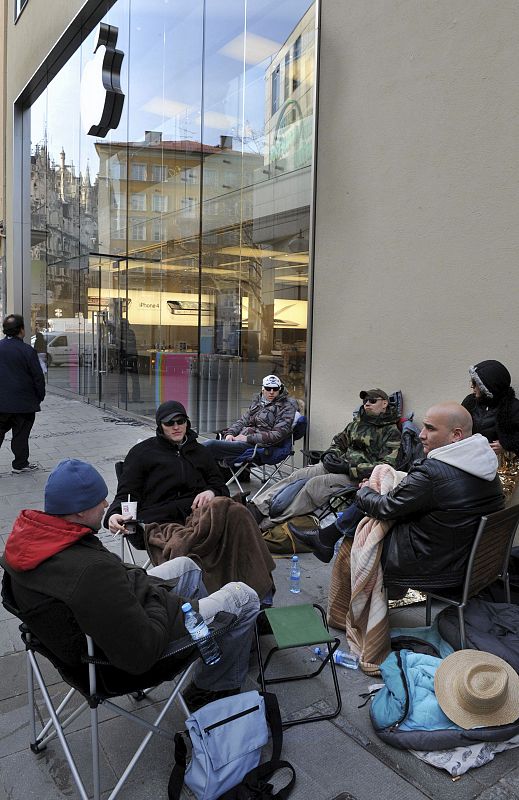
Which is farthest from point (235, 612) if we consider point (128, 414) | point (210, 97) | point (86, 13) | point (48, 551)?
point (86, 13)

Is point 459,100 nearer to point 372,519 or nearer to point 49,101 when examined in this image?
point 372,519

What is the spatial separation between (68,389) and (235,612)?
566 inches

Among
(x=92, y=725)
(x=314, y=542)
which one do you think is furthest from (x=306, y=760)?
(x=314, y=542)

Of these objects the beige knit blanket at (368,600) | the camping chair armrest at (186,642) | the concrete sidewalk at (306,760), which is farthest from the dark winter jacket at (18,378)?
the camping chair armrest at (186,642)

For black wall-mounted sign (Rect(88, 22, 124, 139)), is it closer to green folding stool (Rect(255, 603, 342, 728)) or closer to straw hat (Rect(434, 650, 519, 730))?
green folding stool (Rect(255, 603, 342, 728))

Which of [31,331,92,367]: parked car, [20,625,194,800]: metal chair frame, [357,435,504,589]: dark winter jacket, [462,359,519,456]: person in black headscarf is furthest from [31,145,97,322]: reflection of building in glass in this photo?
[20,625,194,800]: metal chair frame

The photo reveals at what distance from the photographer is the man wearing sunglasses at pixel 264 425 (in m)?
5.91

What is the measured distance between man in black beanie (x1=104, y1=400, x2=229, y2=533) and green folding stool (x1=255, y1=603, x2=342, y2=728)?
0.94 m

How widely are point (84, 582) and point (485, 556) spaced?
2094mm

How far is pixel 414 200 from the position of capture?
526 centimetres

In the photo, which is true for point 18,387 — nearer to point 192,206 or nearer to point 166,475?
point 166,475

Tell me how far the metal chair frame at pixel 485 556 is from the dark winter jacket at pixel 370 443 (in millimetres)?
1609

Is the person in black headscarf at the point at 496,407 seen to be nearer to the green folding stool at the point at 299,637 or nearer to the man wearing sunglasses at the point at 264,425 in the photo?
the green folding stool at the point at 299,637

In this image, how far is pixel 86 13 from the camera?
42.2 feet
